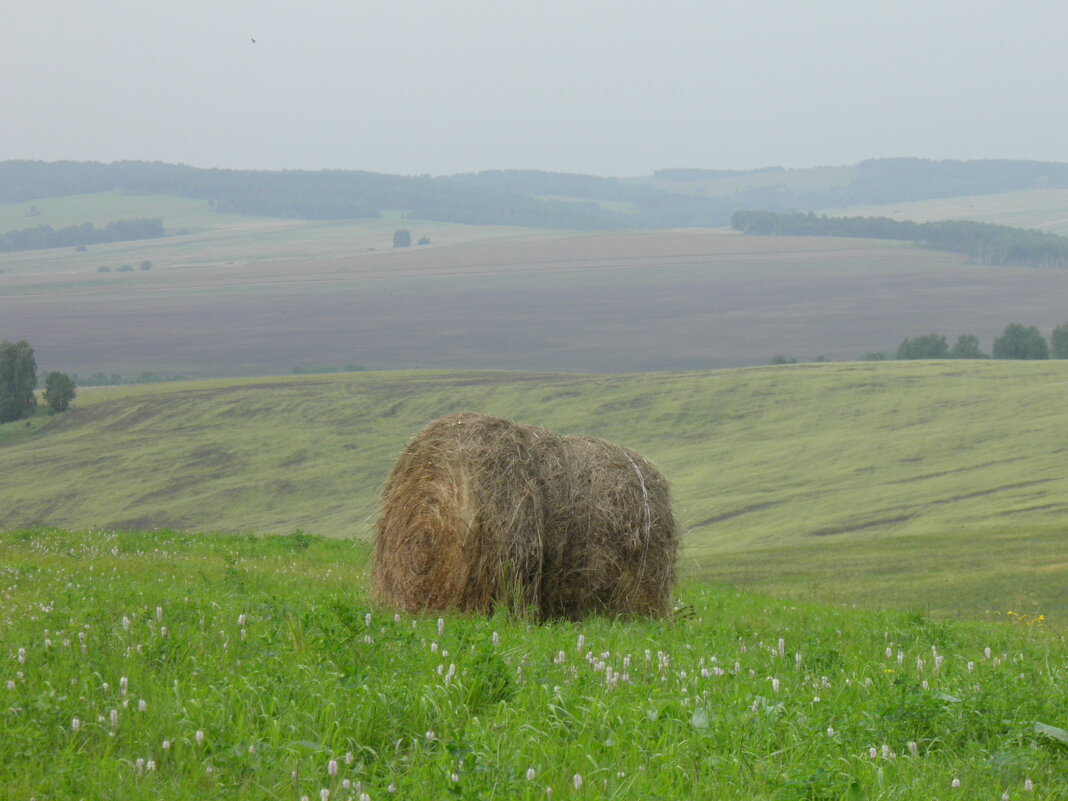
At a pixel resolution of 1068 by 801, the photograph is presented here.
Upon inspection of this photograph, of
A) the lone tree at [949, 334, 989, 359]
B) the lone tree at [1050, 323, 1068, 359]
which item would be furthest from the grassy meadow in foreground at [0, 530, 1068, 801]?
the lone tree at [1050, 323, 1068, 359]

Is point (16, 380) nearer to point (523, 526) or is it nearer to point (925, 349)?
point (523, 526)

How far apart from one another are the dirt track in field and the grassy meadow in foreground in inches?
4701

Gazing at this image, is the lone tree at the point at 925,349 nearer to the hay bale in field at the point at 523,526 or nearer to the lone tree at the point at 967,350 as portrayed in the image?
the lone tree at the point at 967,350

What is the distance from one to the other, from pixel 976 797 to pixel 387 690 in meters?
2.79

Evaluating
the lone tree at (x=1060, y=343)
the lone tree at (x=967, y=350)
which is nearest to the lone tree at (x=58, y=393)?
the lone tree at (x=967, y=350)

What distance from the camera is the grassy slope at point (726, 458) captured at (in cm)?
3073

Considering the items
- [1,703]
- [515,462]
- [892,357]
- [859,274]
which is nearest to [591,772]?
[1,703]

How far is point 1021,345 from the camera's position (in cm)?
10625

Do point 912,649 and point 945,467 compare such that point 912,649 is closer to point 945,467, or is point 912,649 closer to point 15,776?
point 15,776

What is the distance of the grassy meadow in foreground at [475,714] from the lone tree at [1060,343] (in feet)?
367

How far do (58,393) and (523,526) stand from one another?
84.4 m

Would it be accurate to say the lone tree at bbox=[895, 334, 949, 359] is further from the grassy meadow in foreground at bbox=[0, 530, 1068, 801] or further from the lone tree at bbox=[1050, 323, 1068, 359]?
the grassy meadow in foreground at bbox=[0, 530, 1068, 801]

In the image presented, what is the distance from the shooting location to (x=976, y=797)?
4.80 metres

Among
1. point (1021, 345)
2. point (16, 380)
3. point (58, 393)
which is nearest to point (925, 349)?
point (1021, 345)
